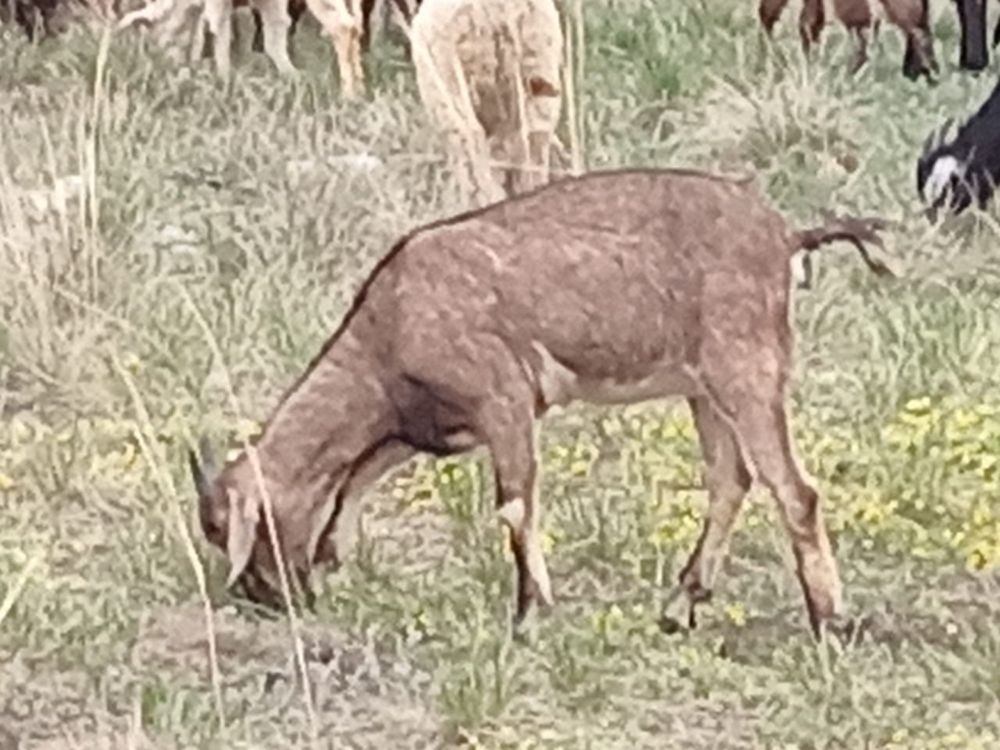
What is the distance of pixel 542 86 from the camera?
10.7 ft

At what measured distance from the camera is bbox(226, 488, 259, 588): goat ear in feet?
8.61

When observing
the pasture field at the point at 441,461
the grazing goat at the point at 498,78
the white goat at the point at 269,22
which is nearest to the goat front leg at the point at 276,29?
the white goat at the point at 269,22

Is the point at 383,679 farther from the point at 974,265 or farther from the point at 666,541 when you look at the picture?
the point at 974,265

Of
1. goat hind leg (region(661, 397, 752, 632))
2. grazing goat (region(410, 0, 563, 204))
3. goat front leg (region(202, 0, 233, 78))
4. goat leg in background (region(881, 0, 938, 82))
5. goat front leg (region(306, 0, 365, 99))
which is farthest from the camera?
goat front leg (region(202, 0, 233, 78))

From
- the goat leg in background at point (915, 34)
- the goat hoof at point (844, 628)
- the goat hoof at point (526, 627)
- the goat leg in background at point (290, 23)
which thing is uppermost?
the goat leg in background at point (290, 23)

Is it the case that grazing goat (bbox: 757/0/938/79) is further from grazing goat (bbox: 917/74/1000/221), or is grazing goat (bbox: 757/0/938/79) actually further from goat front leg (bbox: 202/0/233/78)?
goat front leg (bbox: 202/0/233/78)

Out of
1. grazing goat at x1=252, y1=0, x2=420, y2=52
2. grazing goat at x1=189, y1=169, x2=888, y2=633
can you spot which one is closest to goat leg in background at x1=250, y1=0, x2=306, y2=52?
grazing goat at x1=252, y1=0, x2=420, y2=52

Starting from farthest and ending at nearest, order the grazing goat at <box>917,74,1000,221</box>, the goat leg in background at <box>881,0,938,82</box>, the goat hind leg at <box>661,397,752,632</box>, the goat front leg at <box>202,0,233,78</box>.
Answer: the goat front leg at <box>202,0,233,78</box> → the goat leg in background at <box>881,0,938,82</box> → the grazing goat at <box>917,74,1000,221</box> → the goat hind leg at <box>661,397,752,632</box>

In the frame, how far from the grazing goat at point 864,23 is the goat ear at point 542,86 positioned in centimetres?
81

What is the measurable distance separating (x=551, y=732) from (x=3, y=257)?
113 centimetres

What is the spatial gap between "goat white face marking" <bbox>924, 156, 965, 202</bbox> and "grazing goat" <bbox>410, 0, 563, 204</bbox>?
1.76 feet

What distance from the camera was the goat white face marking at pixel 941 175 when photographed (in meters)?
3.49

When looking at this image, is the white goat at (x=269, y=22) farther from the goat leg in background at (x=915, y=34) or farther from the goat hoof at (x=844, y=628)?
the goat hoof at (x=844, y=628)

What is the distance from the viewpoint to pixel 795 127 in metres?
3.77
